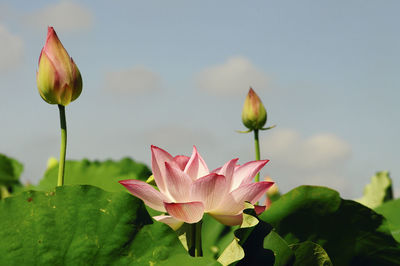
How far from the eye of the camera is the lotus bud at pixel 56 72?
32.9 inches

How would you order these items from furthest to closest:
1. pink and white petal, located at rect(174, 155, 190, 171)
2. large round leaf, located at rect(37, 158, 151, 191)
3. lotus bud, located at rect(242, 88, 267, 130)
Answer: large round leaf, located at rect(37, 158, 151, 191)
lotus bud, located at rect(242, 88, 267, 130)
pink and white petal, located at rect(174, 155, 190, 171)

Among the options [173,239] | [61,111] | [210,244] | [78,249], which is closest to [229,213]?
[173,239]

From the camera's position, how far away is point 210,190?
28.0 inches

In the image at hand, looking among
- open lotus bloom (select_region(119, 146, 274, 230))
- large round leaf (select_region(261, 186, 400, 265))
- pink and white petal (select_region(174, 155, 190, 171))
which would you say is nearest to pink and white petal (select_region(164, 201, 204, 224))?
open lotus bloom (select_region(119, 146, 274, 230))

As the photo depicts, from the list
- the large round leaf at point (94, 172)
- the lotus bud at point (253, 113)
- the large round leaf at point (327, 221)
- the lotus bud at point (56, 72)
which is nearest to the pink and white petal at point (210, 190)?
the large round leaf at point (327, 221)

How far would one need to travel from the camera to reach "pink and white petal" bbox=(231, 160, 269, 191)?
2.48 feet

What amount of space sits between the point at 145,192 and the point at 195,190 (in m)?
0.08

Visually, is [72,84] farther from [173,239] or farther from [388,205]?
[388,205]

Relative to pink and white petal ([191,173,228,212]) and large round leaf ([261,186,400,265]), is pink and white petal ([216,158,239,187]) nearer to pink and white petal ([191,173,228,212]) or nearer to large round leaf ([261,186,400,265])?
pink and white petal ([191,173,228,212])

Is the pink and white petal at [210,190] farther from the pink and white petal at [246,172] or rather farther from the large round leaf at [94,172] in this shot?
the large round leaf at [94,172]

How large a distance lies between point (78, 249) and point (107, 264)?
0.05m

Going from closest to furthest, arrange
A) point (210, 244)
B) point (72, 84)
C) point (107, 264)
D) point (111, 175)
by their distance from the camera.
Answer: point (107, 264)
point (72, 84)
point (210, 244)
point (111, 175)

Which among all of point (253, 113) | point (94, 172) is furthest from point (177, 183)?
point (94, 172)

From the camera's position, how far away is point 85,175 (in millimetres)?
1489
